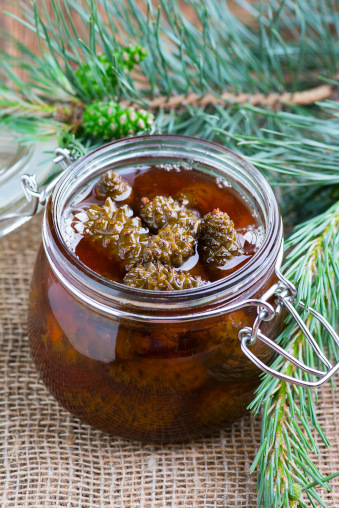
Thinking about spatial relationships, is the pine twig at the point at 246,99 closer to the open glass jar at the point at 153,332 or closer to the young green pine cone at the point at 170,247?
the open glass jar at the point at 153,332

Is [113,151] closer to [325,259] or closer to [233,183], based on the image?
[233,183]

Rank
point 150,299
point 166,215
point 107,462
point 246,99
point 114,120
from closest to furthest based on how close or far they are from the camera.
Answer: point 150,299 < point 166,215 < point 107,462 < point 114,120 < point 246,99

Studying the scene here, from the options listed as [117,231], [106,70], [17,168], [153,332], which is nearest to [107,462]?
[153,332]

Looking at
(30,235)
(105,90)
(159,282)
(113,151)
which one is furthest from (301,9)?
(159,282)

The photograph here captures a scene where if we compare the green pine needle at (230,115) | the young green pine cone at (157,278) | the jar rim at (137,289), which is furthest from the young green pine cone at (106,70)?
the young green pine cone at (157,278)

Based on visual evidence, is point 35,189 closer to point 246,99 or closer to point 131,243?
point 131,243

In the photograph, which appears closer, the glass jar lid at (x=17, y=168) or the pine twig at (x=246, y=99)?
the glass jar lid at (x=17, y=168)
